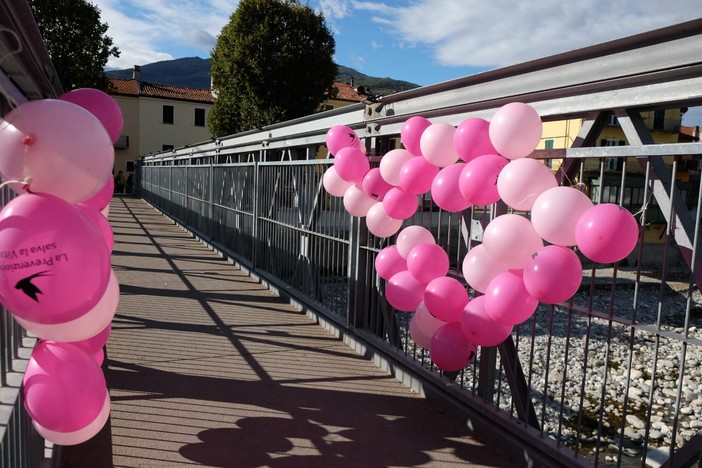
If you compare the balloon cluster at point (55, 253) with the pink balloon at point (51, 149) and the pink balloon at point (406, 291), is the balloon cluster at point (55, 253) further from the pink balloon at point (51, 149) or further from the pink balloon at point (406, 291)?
the pink balloon at point (406, 291)

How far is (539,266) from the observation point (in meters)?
3.07

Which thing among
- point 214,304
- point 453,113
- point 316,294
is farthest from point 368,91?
point 214,304

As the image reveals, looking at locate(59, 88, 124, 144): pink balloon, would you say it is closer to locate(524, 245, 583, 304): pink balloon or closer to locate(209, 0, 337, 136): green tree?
locate(524, 245, 583, 304): pink balloon

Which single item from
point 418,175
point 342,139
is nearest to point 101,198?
point 418,175

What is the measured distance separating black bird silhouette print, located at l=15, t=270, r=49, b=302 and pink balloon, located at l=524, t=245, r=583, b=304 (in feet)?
7.89

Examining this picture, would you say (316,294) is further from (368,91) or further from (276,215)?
(368,91)

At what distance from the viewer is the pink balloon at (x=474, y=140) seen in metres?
3.75

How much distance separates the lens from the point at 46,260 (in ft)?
6.55

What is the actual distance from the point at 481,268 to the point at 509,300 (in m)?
0.40

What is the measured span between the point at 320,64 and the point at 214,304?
857 inches

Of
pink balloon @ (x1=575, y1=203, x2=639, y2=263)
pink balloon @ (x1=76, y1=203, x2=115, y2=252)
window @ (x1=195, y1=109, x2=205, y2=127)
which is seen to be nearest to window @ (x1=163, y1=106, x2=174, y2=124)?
window @ (x1=195, y1=109, x2=205, y2=127)

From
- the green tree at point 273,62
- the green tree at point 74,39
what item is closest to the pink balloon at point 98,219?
the green tree at point 273,62

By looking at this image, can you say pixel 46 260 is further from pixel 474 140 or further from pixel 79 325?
pixel 474 140

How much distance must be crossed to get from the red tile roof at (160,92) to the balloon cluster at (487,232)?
1791 inches
